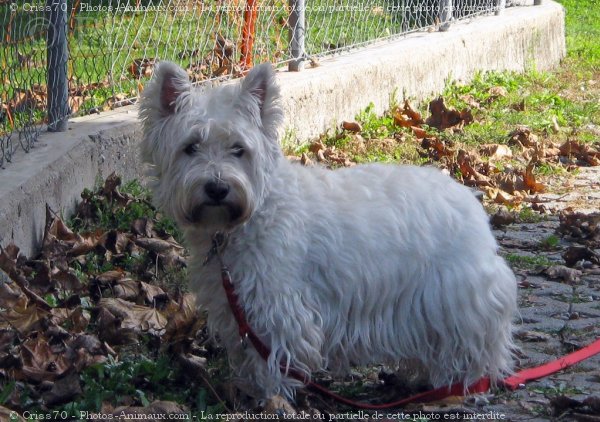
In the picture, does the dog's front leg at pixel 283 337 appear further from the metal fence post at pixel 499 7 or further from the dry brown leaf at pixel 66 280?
the metal fence post at pixel 499 7

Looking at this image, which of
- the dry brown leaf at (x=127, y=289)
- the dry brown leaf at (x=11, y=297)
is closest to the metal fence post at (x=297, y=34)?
the dry brown leaf at (x=127, y=289)

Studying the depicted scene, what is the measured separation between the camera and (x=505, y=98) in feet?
36.6

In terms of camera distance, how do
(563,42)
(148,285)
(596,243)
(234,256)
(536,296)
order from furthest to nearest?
1. (563,42)
2. (596,243)
3. (536,296)
4. (148,285)
5. (234,256)

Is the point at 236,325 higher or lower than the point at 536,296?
higher

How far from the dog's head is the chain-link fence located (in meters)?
1.82

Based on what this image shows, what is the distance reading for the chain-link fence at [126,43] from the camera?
19.9 ft

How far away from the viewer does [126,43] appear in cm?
700

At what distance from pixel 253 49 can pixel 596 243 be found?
3.34m

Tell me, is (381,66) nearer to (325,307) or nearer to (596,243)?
(596,243)

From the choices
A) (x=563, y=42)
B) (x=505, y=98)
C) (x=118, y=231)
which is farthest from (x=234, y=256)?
(x=563, y=42)

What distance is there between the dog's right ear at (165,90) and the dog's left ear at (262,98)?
24cm

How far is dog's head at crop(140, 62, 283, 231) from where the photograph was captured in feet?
12.9

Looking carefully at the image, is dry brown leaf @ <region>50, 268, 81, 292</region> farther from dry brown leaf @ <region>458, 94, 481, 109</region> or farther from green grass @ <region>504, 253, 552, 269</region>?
dry brown leaf @ <region>458, 94, 481, 109</region>

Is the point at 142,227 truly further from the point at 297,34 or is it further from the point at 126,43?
the point at 297,34
